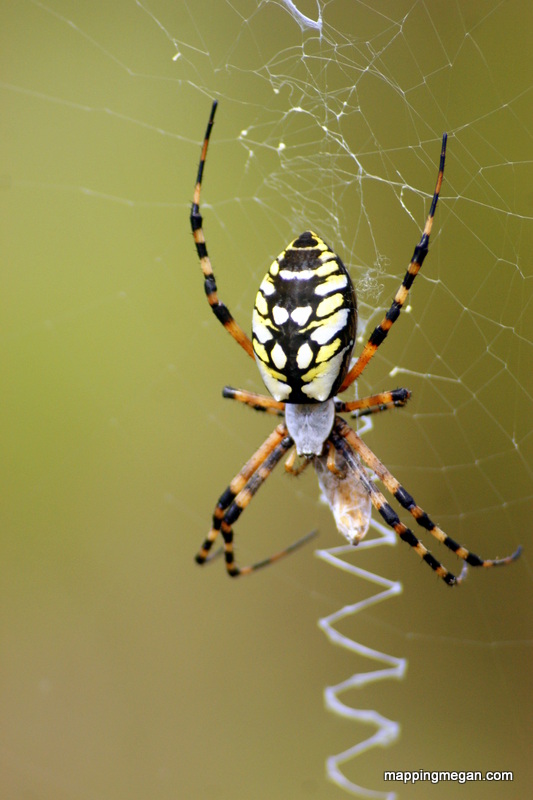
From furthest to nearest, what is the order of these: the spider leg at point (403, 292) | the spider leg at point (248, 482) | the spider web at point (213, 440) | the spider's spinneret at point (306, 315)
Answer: the spider web at point (213, 440) < the spider leg at point (248, 482) < the spider leg at point (403, 292) < the spider's spinneret at point (306, 315)

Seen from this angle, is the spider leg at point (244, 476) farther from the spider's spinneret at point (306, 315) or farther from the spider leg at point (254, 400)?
the spider's spinneret at point (306, 315)

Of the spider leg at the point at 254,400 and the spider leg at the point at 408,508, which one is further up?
the spider leg at the point at 254,400

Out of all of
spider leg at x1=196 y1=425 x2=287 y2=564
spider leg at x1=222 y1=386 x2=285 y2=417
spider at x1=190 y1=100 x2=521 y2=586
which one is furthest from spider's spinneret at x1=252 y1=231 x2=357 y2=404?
spider leg at x1=196 y1=425 x2=287 y2=564

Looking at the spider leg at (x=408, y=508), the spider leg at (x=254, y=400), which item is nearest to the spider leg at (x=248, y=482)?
the spider leg at (x=254, y=400)

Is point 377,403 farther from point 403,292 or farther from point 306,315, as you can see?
point 306,315

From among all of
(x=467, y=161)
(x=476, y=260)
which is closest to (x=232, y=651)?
(x=476, y=260)

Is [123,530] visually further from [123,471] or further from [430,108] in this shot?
[430,108]

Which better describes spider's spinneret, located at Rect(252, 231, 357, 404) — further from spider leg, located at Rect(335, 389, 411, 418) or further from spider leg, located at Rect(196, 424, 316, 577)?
spider leg, located at Rect(196, 424, 316, 577)
